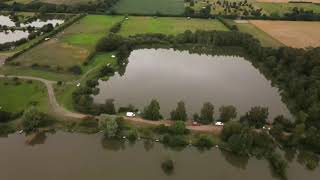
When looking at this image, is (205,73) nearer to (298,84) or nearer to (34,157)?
(298,84)

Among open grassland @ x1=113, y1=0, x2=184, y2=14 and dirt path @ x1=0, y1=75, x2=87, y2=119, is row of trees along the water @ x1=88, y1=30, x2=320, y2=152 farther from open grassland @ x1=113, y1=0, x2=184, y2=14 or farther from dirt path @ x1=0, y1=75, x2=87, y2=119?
open grassland @ x1=113, y1=0, x2=184, y2=14

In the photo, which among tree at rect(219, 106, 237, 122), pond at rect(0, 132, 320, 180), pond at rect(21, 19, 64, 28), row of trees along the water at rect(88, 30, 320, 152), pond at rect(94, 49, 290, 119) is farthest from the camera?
pond at rect(21, 19, 64, 28)

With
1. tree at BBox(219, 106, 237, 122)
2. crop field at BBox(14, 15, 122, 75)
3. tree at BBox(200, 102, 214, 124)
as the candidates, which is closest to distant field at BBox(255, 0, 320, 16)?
crop field at BBox(14, 15, 122, 75)

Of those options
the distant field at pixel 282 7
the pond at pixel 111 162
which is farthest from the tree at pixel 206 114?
the distant field at pixel 282 7

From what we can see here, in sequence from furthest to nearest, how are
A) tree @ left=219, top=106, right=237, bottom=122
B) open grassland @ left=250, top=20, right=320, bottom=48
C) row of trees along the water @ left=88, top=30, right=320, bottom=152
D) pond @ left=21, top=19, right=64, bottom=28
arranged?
pond @ left=21, top=19, right=64, bottom=28, open grassland @ left=250, top=20, right=320, bottom=48, tree @ left=219, top=106, right=237, bottom=122, row of trees along the water @ left=88, top=30, right=320, bottom=152

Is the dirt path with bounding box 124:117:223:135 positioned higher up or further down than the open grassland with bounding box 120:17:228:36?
→ further down

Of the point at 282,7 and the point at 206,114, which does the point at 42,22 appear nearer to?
the point at 206,114

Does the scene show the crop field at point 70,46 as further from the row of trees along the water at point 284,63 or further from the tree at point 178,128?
the tree at point 178,128

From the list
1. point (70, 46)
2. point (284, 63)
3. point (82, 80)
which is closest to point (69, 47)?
point (70, 46)
